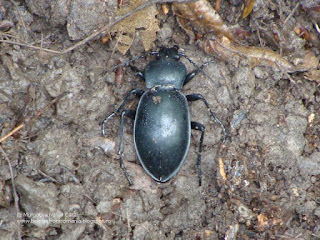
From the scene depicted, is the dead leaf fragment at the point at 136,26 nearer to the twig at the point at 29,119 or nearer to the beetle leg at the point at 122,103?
the beetle leg at the point at 122,103

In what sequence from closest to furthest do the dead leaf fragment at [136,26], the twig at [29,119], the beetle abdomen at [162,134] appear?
the twig at [29,119] → the beetle abdomen at [162,134] → the dead leaf fragment at [136,26]

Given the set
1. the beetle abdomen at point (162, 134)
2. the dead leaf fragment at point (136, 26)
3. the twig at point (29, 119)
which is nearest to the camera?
the twig at point (29, 119)

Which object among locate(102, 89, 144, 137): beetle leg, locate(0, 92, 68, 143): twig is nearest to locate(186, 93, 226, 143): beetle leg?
locate(102, 89, 144, 137): beetle leg

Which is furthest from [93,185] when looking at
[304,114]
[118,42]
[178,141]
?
[304,114]

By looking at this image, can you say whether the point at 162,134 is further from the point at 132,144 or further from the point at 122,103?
the point at 122,103

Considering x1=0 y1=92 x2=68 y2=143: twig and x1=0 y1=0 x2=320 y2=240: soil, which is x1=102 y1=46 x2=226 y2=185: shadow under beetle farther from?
x1=0 y1=92 x2=68 y2=143: twig

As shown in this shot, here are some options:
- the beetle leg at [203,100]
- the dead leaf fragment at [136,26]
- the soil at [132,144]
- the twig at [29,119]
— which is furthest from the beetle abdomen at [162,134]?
the twig at [29,119]

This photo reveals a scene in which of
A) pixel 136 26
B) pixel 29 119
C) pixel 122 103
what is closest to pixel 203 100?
pixel 122 103
